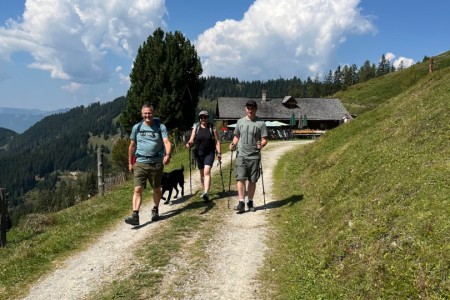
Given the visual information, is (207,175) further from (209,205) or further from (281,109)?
(281,109)

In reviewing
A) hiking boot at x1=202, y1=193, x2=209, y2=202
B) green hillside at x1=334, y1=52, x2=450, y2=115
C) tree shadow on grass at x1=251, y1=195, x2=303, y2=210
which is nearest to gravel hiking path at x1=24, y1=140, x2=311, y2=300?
tree shadow on grass at x1=251, y1=195, x2=303, y2=210

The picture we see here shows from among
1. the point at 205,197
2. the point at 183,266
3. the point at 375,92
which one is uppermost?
the point at 375,92

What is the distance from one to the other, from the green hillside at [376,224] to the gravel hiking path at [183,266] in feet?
1.59

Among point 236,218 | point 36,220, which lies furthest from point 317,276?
point 36,220

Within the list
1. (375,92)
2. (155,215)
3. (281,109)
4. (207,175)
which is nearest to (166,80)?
(281,109)

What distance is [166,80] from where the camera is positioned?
39.7 m

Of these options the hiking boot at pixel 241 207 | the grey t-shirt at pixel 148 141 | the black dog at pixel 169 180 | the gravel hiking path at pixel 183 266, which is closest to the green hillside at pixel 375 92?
the black dog at pixel 169 180

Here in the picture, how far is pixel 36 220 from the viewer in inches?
440

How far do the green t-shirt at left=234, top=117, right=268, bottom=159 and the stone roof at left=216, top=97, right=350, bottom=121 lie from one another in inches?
1955

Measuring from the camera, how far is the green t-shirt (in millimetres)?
9633

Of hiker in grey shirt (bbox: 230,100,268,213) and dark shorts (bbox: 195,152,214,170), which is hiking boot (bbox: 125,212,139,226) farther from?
hiker in grey shirt (bbox: 230,100,268,213)

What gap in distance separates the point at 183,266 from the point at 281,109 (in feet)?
194

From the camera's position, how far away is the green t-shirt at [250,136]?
9633 mm

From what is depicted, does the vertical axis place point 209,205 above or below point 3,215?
below
